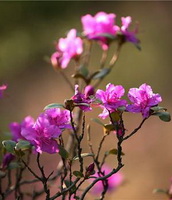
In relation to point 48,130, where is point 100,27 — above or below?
above

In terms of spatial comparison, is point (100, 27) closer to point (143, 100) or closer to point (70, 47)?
point (70, 47)

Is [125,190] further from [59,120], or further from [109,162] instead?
[59,120]

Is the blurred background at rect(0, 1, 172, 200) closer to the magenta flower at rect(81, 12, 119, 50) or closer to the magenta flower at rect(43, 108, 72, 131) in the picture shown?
the magenta flower at rect(81, 12, 119, 50)

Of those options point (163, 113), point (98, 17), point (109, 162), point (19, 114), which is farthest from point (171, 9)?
point (163, 113)

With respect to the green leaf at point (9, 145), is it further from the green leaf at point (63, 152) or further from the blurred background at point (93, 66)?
the blurred background at point (93, 66)

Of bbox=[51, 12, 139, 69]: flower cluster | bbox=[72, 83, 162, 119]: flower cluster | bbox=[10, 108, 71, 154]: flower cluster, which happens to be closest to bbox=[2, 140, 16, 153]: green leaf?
bbox=[10, 108, 71, 154]: flower cluster

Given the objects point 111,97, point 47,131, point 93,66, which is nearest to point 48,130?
point 47,131

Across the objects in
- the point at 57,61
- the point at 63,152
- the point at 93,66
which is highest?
the point at 93,66

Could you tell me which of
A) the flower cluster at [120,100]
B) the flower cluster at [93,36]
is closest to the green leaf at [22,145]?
the flower cluster at [120,100]
